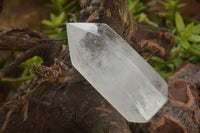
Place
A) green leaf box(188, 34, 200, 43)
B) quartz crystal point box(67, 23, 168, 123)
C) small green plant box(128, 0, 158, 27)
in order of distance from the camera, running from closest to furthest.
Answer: quartz crystal point box(67, 23, 168, 123) → green leaf box(188, 34, 200, 43) → small green plant box(128, 0, 158, 27)

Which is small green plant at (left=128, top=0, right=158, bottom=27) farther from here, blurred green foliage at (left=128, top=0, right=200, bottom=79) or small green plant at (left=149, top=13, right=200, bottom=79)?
small green plant at (left=149, top=13, right=200, bottom=79)

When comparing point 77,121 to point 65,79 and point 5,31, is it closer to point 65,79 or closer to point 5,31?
point 65,79

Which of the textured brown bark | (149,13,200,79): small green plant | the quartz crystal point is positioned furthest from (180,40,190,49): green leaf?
the quartz crystal point

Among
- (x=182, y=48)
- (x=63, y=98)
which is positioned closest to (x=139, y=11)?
(x=182, y=48)

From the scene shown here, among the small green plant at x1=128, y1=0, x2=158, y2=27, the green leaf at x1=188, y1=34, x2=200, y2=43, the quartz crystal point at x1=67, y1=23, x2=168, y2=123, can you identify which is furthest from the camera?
the small green plant at x1=128, y1=0, x2=158, y2=27

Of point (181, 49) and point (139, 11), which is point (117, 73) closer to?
point (181, 49)

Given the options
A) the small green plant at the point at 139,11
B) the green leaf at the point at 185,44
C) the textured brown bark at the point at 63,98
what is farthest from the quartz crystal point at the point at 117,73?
the small green plant at the point at 139,11
